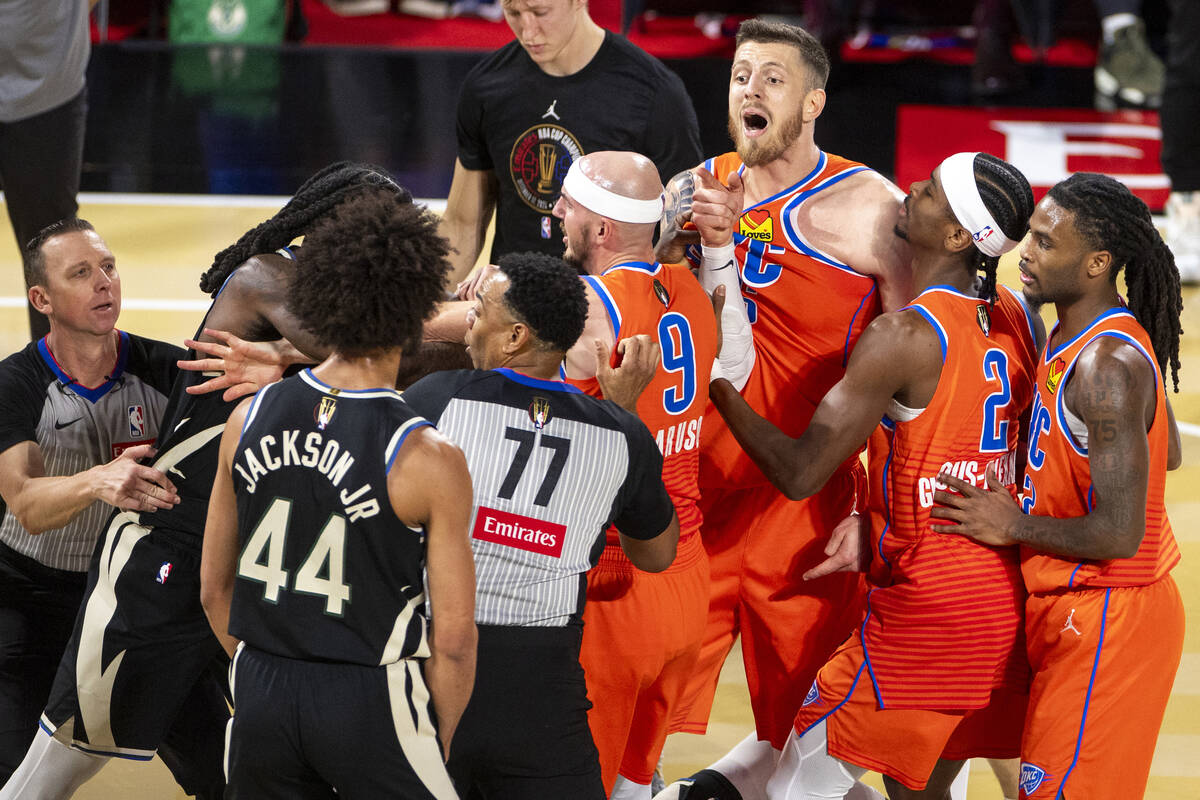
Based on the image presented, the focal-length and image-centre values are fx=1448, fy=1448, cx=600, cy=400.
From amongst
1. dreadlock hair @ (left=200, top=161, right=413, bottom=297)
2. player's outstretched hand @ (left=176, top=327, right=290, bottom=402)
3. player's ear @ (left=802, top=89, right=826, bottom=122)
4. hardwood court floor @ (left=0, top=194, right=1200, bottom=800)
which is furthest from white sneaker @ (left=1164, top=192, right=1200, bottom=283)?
player's outstretched hand @ (left=176, top=327, right=290, bottom=402)

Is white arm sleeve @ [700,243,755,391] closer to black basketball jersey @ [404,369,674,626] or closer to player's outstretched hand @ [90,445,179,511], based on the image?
black basketball jersey @ [404,369,674,626]

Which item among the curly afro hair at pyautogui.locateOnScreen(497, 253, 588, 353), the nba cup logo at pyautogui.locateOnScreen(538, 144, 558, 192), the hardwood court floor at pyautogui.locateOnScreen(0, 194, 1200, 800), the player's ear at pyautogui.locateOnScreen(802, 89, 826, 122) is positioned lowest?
the hardwood court floor at pyautogui.locateOnScreen(0, 194, 1200, 800)

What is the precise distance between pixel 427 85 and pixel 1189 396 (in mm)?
7682

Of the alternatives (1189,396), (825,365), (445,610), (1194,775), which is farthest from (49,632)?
(1189,396)

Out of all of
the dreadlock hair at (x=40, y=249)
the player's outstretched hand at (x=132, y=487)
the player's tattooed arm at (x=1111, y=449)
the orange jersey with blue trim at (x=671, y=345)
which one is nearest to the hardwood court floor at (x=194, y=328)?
the player's outstretched hand at (x=132, y=487)

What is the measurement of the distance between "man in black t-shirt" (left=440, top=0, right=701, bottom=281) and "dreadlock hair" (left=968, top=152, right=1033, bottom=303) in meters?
1.78

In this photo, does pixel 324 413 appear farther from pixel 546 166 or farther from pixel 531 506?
pixel 546 166

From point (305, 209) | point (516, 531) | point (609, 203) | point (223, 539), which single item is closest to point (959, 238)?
point (609, 203)

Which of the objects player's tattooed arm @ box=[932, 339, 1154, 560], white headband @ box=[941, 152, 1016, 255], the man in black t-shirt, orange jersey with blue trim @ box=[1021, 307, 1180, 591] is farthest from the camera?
the man in black t-shirt

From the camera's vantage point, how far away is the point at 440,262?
319 cm

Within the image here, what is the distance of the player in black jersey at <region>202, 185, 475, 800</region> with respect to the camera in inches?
116

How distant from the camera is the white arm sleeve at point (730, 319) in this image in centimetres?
420

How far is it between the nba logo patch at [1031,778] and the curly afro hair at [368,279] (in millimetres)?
1896

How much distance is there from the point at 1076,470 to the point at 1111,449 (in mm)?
174
